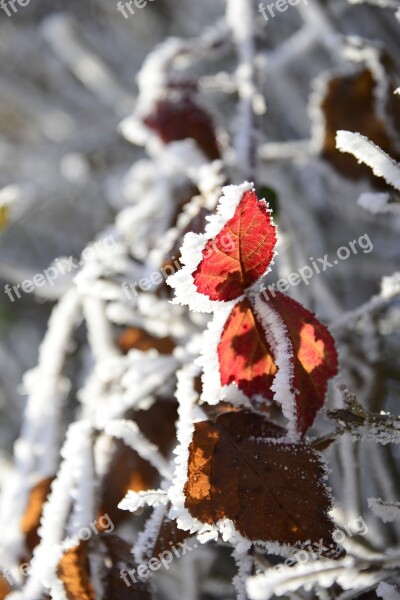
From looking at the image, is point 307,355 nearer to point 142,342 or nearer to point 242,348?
point 242,348

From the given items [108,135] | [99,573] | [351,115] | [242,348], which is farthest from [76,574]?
[108,135]

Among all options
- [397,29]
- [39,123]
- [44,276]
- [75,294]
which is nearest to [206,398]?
[75,294]

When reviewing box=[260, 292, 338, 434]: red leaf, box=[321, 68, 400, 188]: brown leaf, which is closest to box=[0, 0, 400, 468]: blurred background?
box=[321, 68, 400, 188]: brown leaf

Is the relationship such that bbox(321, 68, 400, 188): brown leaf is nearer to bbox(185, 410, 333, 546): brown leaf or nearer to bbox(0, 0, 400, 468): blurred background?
bbox(0, 0, 400, 468): blurred background

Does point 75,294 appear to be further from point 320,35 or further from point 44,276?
point 320,35

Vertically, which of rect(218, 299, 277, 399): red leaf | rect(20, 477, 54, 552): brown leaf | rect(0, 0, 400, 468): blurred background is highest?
rect(0, 0, 400, 468): blurred background

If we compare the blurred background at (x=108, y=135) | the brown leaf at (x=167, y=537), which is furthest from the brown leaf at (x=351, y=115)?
the brown leaf at (x=167, y=537)
